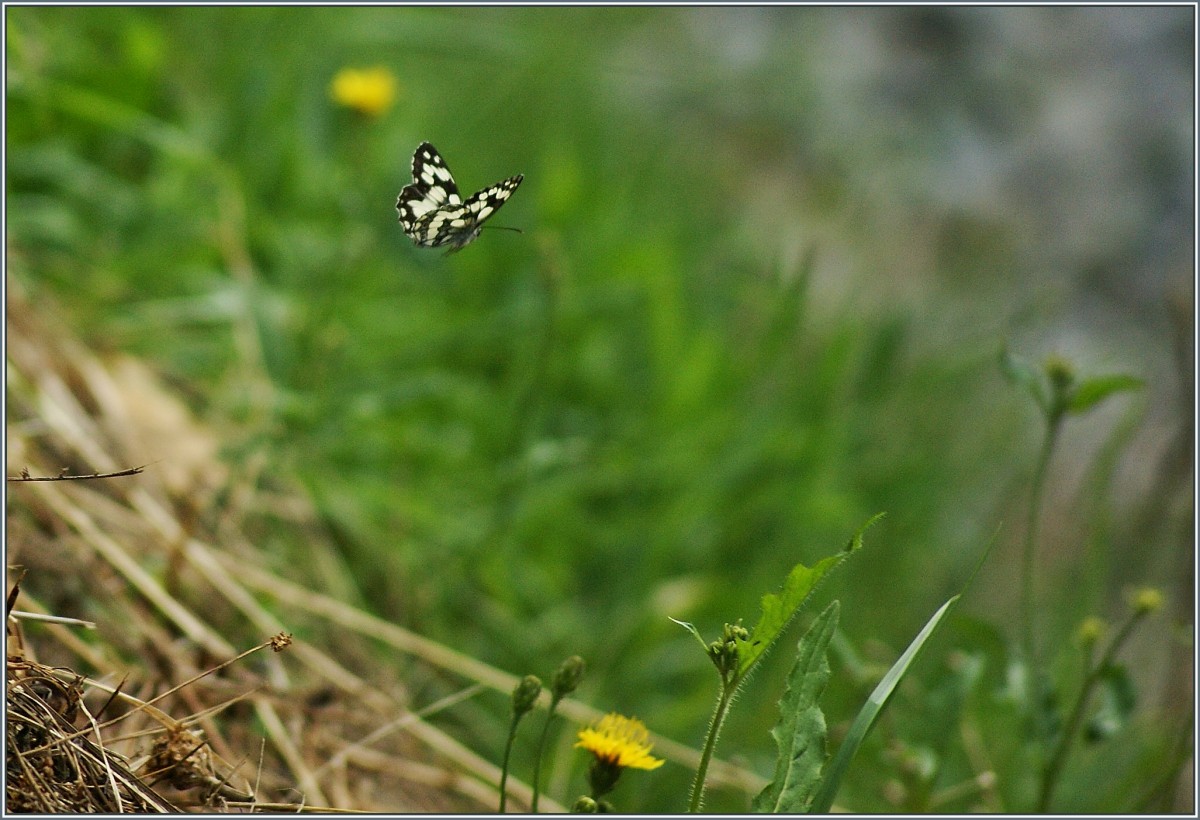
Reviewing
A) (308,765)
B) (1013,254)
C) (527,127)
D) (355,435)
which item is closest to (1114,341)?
(1013,254)

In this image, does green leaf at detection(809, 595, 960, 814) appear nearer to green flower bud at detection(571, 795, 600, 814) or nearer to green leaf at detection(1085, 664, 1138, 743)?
green flower bud at detection(571, 795, 600, 814)

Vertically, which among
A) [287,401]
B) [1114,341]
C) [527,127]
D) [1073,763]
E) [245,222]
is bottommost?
[1073,763]

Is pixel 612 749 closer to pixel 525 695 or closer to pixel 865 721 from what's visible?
pixel 525 695

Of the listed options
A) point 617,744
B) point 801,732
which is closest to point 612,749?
point 617,744

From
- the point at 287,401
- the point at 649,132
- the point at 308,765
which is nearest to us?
the point at 308,765

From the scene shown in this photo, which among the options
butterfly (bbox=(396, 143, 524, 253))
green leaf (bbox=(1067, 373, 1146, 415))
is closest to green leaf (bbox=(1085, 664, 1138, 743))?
green leaf (bbox=(1067, 373, 1146, 415))

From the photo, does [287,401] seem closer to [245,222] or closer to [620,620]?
[245,222]

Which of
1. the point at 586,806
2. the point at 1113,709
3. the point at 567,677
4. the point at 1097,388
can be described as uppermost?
the point at 1097,388

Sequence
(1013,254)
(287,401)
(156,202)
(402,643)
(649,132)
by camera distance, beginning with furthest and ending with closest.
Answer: (1013,254) → (649,132) → (156,202) → (287,401) → (402,643)

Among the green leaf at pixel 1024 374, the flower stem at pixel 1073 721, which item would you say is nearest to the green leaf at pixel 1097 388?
the green leaf at pixel 1024 374
